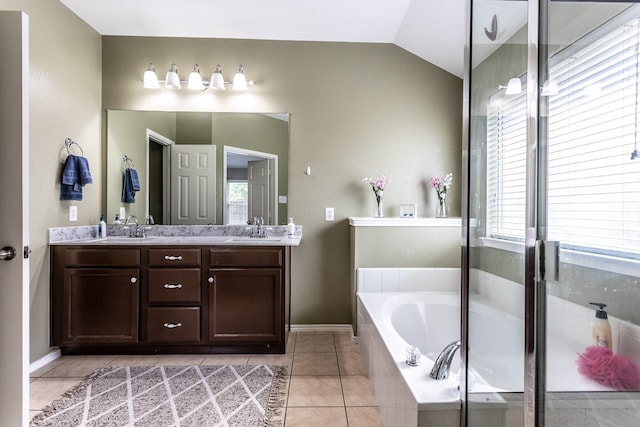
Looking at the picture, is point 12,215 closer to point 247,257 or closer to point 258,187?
point 247,257

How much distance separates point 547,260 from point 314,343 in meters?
2.12

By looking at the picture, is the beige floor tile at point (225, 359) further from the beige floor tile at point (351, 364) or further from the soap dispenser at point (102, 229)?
the soap dispenser at point (102, 229)

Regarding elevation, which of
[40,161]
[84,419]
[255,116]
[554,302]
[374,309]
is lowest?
[84,419]

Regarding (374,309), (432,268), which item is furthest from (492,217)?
(432,268)

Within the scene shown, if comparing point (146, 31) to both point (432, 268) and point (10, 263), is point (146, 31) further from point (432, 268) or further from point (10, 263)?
point (432, 268)

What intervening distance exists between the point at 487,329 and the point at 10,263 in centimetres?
173

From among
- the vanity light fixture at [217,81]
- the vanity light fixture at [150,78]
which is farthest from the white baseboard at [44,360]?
the vanity light fixture at [217,81]

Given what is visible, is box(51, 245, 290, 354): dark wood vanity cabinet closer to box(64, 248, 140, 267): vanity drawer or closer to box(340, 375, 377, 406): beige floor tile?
box(64, 248, 140, 267): vanity drawer

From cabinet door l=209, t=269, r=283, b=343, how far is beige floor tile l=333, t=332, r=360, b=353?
521 mm

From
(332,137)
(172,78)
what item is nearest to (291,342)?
(332,137)

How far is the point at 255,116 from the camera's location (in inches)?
119

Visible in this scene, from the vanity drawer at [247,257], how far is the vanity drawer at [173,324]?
0.39 m

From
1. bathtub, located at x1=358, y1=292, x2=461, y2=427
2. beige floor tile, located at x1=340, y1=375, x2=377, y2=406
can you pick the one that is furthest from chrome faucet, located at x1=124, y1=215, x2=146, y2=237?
beige floor tile, located at x1=340, y1=375, x2=377, y2=406

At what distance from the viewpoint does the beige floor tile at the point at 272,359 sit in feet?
7.80
